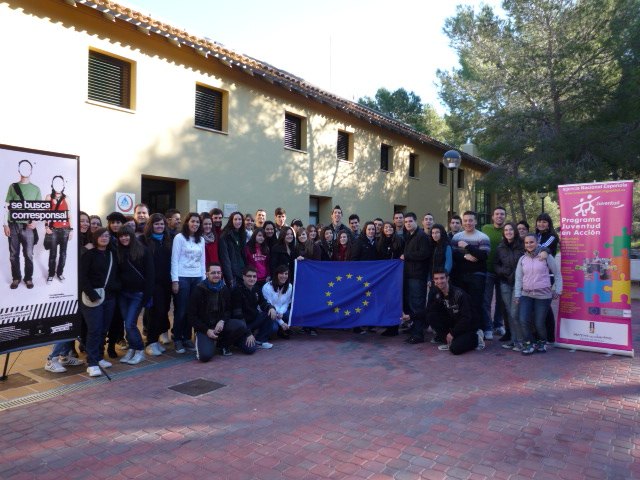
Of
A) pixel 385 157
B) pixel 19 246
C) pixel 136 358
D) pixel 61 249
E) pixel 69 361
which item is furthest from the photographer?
pixel 385 157

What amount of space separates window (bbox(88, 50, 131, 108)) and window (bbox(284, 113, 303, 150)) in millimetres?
5226

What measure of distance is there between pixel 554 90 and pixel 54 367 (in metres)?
18.1

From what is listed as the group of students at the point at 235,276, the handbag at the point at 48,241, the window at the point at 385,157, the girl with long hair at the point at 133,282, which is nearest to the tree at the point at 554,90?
the window at the point at 385,157

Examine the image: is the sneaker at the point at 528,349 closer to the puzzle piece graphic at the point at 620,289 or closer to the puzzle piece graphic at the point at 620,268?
the puzzle piece graphic at the point at 620,289

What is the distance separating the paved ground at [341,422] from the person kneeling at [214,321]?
27cm

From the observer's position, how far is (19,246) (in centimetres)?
493

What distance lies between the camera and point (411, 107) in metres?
42.9

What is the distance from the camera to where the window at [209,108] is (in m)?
12.0

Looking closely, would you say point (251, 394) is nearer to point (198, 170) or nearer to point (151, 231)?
point (151, 231)

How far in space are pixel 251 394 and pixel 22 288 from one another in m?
2.60

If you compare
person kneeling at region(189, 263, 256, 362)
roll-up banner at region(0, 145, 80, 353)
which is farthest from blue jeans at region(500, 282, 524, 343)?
roll-up banner at region(0, 145, 80, 353)

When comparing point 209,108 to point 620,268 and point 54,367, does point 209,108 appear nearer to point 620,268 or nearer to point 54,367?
point 54,367

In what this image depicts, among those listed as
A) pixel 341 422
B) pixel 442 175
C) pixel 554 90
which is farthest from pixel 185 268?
pixel 442 175

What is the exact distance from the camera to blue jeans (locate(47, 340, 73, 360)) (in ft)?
20.2
